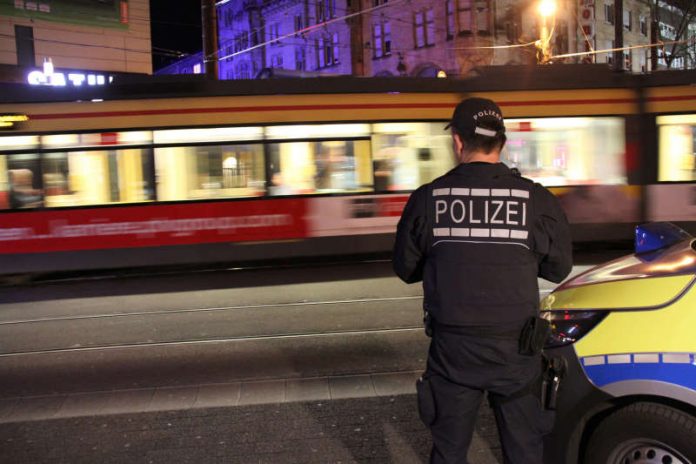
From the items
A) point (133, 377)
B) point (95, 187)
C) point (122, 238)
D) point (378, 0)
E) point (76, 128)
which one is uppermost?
point (378, 0)

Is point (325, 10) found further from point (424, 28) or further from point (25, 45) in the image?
point (25, 45)

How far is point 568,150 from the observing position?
37.3ft

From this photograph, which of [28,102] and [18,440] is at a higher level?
[28,102]

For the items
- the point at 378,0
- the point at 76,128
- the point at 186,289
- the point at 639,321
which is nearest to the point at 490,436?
the point at 639,321

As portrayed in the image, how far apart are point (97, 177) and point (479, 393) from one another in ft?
30.0

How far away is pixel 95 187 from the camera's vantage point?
1037cm

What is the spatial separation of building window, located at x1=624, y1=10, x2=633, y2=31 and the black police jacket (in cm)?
4083

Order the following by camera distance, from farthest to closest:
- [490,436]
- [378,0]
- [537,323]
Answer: [378,0] < [490,436] < [537,323]

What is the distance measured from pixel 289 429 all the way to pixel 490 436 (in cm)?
129

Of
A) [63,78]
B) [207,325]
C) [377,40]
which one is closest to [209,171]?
[207,325]

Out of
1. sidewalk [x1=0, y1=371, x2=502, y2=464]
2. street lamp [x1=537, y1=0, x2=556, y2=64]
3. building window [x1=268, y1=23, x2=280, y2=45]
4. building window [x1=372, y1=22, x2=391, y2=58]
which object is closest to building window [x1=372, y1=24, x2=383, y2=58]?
building window [x1=372, y1=22, x2=391, y2=58]

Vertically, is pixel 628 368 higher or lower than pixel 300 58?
lower

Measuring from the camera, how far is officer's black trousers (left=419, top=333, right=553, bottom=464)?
2.45m

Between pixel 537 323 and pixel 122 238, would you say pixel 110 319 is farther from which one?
pixel 537 323
